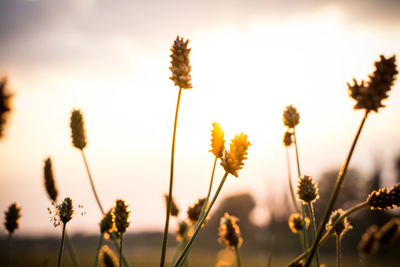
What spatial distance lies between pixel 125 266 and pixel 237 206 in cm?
8884

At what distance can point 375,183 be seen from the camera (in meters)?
51.2

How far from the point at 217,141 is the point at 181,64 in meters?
0.61

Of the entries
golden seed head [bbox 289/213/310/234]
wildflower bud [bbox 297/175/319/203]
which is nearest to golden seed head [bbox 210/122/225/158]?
wildflower bud [bbox 297/175/319/203]

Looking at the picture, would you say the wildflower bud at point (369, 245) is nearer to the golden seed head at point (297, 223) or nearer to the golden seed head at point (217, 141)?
the golden seed head at point (297, 223)

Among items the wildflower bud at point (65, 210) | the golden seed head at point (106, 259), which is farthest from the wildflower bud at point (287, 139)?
the wildflower bud at point (65, 210)

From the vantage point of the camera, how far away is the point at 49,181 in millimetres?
3016

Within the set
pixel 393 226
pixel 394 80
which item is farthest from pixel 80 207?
pixel 393 226

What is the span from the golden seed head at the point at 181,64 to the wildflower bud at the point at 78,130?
5.06 feet

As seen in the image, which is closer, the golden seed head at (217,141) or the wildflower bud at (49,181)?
the golden seed head at (217,141)

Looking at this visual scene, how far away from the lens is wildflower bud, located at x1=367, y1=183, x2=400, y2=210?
5.35 ft

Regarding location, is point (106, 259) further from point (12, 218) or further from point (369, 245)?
point (369, 245)

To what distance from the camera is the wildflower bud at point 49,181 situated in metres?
3.01

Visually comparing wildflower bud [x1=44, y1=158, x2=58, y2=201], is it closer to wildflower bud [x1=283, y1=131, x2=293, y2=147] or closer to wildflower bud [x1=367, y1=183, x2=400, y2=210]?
wildflower bud [x1=367, y1=183, x2=400, y2=210]

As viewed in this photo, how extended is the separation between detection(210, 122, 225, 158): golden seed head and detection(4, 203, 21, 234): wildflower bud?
261 cm
